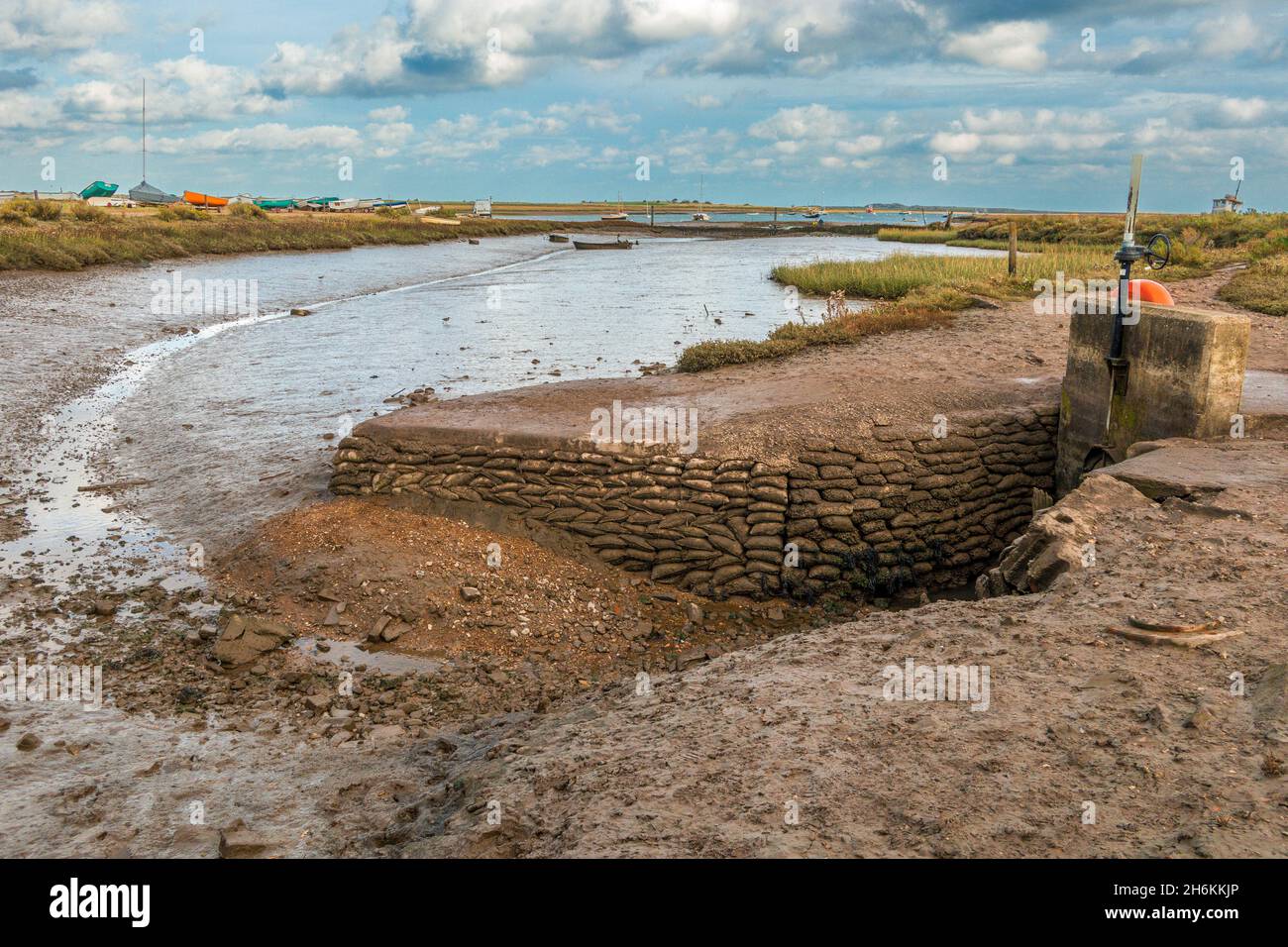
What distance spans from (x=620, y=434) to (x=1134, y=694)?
6601 mm

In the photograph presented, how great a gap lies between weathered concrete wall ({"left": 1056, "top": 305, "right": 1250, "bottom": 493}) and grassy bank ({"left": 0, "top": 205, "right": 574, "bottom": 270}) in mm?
31652

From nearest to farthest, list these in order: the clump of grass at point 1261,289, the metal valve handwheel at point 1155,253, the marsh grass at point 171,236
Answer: the metal valve handwheel at point 1155,253 < the clump of grass at point 1261,289 < the marsh grass at point 171,236

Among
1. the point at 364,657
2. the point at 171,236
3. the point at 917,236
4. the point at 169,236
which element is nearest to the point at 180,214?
the point at 171,236

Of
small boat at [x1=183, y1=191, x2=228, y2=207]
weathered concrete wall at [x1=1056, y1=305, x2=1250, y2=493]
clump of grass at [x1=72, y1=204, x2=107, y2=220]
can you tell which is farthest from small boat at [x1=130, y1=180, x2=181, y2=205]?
weathered concrete wall at [x1=1056, y1=305, x2=1250, y2=493]

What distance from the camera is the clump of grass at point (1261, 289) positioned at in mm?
20438

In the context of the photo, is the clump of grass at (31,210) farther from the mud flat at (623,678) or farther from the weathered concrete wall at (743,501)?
the weathered concrete wall at (743,501)

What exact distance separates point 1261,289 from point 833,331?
11.1 meters

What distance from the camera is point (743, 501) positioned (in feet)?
35.2

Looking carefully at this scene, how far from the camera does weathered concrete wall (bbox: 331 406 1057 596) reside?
35.0 ft

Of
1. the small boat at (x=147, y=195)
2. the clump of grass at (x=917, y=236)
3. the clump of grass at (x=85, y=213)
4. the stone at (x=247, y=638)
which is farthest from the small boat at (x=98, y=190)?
the stone at (x=247, y=638)

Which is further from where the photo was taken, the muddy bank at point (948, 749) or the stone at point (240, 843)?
the stone at point (240, 843)

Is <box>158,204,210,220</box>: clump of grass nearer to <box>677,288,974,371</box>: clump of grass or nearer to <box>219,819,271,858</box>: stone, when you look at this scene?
<box>677,288,974,371</box>: clump of grass

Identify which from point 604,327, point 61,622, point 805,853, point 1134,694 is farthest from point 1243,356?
point 604,327
